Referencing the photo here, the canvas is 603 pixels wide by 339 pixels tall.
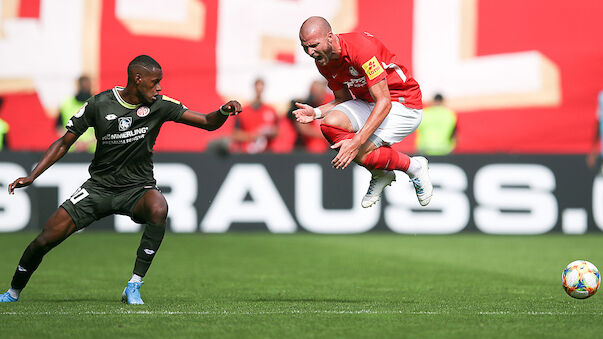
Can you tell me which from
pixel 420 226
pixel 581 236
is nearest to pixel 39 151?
pixel 420 226

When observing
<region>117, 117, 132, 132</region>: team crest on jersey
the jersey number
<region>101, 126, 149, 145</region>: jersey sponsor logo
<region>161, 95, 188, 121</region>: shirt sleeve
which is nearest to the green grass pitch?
the jersey number

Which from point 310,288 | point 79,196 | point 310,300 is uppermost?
point 79,196

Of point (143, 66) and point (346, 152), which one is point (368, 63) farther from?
point (143, 66)

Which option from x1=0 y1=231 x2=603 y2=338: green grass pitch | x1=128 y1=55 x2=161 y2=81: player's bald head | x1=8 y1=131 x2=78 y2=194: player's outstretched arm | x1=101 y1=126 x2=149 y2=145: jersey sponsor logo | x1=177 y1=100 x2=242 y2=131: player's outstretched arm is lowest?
x1=0 y1=231 x2=603 y2=338: green grass pitch

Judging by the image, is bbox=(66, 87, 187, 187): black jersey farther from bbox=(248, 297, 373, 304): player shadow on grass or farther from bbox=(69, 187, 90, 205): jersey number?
bbox=(248, 297, 373, 304): player shadow on grass

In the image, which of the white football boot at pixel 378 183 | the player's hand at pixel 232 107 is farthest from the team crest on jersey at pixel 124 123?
the white football boot at pixel 378 183

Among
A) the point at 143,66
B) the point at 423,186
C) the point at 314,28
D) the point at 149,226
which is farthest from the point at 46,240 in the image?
the point at 423,186

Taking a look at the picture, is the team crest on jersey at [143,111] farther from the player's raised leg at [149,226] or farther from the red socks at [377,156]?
the red socks at [377,156]

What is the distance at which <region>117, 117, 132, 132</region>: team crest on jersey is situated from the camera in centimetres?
810

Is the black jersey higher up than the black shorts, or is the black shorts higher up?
the black jersey

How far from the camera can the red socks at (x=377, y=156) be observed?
27.4 feet

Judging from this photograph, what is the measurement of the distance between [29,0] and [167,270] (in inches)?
354

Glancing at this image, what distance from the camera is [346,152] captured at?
25.6 feet

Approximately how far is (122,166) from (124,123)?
39 cm
